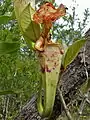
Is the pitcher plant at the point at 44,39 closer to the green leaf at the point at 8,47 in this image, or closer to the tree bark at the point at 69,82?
the green leaf at the point at 8,47

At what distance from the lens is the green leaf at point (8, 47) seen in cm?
76

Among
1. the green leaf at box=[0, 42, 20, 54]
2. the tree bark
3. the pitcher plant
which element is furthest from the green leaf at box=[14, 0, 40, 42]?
the tree bark

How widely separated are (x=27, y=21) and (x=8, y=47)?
27cm

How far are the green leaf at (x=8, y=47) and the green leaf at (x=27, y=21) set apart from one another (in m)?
0.25

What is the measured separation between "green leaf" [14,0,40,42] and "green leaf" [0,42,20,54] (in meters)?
0.25

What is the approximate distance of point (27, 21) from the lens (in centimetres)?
51

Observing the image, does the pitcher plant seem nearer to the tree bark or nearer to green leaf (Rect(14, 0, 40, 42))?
green leaf (Rect(14, 0, 40, 42))

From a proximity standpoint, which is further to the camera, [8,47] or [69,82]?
[69,82]

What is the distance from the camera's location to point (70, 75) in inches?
38.7

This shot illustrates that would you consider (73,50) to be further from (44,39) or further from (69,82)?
(69,82)

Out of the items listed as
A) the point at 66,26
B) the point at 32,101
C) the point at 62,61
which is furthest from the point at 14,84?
the point at 62,61

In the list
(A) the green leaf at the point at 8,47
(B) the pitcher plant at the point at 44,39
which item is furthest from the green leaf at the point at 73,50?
(A) the green leaf at the point at 8,47

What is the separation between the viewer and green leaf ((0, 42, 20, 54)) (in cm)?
76

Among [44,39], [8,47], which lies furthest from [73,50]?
[8,47]
